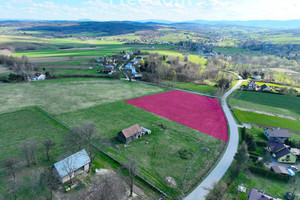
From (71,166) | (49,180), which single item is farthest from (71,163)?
(49,180)

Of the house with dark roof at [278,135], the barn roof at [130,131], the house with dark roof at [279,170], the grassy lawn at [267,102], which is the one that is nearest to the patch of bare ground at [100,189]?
the barn roof at [130,131]

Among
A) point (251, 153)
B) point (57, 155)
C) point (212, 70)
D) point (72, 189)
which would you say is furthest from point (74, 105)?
point (212, 70)

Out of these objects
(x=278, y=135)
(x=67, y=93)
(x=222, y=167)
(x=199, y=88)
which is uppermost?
(x=67, y=93)

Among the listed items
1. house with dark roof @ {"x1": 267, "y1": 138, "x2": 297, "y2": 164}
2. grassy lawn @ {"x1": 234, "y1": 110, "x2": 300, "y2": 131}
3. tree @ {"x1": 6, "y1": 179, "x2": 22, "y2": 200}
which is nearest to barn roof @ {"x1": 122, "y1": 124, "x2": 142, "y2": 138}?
tree @ {"x1": 6, "y1": 179, "x2": 22, "y2": 200}

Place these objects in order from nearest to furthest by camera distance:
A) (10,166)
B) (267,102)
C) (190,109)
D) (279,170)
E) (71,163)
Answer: (10,166) < (71,163) < (279,170) < (190,109) < (267,102)

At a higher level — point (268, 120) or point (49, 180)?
point (49, 180)

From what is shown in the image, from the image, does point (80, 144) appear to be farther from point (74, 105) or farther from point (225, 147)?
point (225, 147)

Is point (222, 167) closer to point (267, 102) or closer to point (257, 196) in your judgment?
point (257, 196)
